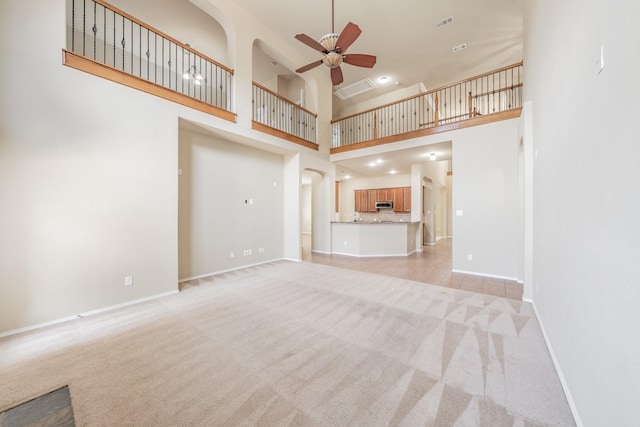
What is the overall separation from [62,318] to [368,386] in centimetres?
361

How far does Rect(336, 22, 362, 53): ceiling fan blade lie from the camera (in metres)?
3.06

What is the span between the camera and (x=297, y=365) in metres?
2.01

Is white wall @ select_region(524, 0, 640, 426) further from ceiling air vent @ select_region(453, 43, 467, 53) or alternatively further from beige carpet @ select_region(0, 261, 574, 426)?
ceiling air vent @ select_region(453, 43, 467, 53)

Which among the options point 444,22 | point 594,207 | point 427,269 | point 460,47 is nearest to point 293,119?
point 444,22

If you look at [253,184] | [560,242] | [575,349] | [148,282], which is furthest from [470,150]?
[148,282]

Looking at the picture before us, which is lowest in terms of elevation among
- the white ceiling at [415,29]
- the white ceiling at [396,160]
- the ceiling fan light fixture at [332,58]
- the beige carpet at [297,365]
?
the beige carpet at [297,365]

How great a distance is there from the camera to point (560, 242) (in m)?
1.92

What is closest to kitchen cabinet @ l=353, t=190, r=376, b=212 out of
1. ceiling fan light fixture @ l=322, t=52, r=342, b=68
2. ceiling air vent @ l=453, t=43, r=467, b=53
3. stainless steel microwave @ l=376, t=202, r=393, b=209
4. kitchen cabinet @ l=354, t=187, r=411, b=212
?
kitchen cabinet @ l=354, t=187, r=411, b=212

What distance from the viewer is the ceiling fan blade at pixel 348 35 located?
10.0 ft

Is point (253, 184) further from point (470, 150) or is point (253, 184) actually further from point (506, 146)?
point (506, 146)

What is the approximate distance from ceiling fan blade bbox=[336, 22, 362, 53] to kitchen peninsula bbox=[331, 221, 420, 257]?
444 centimetres

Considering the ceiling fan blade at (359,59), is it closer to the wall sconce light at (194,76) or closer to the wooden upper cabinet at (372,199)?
the wall sconce light at (194,76)

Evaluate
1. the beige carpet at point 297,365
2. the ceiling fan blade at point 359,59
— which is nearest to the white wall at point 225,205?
the beige carpet at point 297,365

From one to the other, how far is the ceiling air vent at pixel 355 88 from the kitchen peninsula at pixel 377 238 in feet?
14.4
